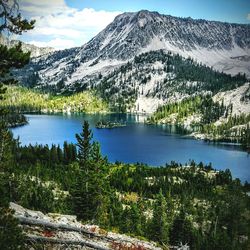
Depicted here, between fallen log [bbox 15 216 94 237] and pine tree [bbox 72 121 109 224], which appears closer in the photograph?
fallen log [bbox 15 216 94 237]

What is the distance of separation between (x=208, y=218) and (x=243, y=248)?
2718 cm

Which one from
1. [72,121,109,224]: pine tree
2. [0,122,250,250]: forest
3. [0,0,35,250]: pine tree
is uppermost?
[0,0,35,250]: pine tree

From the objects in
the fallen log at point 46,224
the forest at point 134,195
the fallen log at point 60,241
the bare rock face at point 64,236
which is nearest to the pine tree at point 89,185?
the forest at point 134,195

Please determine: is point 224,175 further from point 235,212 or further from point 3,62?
point 3,62

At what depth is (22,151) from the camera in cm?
16388

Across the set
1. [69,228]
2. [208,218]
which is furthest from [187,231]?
[69,228]

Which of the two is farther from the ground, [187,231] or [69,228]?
[69,228]

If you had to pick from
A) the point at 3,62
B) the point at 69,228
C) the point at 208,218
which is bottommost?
the point at 208,218

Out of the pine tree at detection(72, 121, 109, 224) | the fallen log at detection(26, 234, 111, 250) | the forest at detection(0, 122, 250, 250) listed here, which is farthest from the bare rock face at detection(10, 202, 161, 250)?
the pine tree at detection(72, 121, 109, 224)

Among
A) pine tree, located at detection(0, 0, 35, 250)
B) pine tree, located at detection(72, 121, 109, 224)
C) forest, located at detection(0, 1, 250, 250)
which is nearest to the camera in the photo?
pine tree, located at detection(0, 0, 35, 250)

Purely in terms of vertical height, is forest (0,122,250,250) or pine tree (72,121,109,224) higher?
pine tree (72,121,109,224)

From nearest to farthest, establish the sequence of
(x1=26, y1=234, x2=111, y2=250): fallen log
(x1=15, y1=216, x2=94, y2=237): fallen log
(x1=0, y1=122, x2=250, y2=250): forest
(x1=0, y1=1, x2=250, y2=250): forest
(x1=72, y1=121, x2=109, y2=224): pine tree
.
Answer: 1. (x1=26, y1=234, x2=111, y2=250): fallen log
2. (x1=15, y1=216, x2=94, y2=237): fallen log
3. (x1=0, y1=1, x2=250, y2=250): forest
4. (x1=72, y1=121, x2=109, y2=224): pine tree
5. (x1=0, y1=122, x2=250, y2=250): forest

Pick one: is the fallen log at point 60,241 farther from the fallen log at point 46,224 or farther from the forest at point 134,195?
the forest at point 134,195

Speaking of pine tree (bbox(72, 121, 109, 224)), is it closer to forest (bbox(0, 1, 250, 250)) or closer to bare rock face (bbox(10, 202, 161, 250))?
forest (bbox(0, 1, 250, 250))
